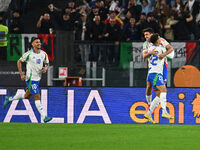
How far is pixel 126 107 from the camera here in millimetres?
13844

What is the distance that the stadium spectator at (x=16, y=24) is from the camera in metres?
18.7

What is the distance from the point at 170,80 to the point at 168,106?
118 inches

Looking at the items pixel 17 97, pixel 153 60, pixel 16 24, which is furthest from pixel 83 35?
pixel 153 60

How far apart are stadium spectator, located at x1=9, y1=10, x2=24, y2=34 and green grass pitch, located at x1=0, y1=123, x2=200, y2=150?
305 inches

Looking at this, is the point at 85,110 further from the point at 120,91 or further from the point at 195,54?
the point at 195,54


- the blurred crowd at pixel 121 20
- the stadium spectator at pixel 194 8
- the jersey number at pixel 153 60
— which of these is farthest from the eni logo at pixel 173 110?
the stadium spectator at pixel 194 8

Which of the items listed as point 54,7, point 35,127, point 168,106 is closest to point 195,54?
point 168,106

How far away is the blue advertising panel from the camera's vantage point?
13734 millimetres

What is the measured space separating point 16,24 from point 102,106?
20.4ft

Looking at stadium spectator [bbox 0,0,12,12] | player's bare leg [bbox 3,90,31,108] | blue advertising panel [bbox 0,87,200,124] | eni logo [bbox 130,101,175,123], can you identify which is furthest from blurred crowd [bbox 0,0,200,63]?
player's bare leg [bbox 3,90,31,108]

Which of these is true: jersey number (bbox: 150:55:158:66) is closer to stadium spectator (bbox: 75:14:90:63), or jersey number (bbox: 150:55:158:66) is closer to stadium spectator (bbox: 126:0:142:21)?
stadium spectator (bbox: 75:14:90:63)

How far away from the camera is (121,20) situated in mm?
19188

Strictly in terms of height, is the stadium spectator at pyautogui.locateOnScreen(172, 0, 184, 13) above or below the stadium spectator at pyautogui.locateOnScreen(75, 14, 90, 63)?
above

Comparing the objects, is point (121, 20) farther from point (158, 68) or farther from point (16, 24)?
point (158, 68)
